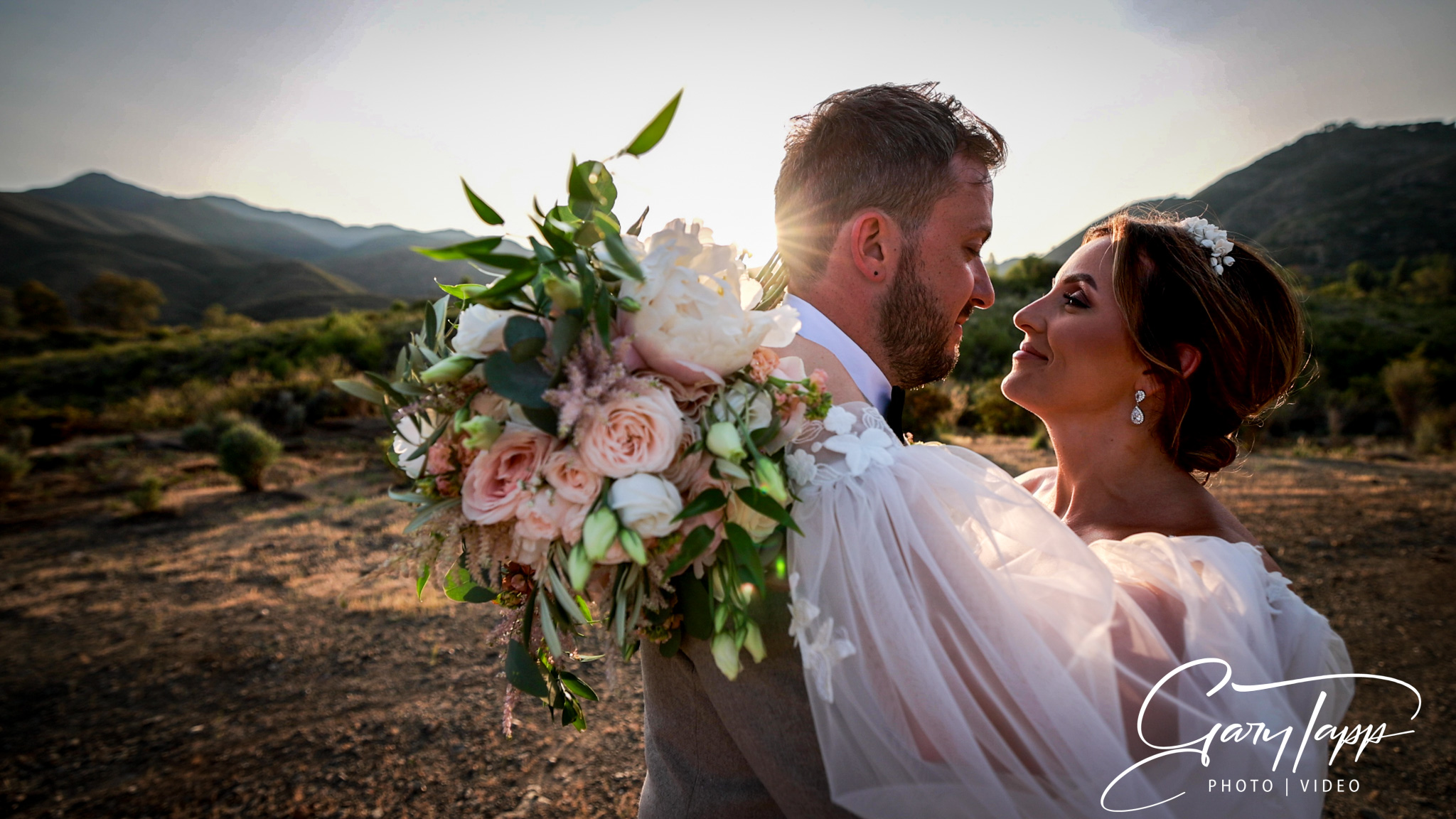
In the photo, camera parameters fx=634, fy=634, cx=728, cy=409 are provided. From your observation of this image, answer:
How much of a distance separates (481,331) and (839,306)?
3.68ft

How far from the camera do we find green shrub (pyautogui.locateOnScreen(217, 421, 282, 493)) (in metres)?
11.3

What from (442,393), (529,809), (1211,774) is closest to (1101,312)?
(1211,774)

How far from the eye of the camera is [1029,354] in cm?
265

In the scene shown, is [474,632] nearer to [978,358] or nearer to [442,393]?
[442,393]

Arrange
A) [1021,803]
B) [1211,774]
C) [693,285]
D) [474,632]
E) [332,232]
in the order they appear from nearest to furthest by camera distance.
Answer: [693,285] → [1021,803] → [1211,774] → [474,632] → [332,232]

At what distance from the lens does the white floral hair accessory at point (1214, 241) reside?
2385 mm

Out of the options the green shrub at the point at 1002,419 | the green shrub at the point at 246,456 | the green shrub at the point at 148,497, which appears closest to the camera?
the green shrub at the point at 148,497

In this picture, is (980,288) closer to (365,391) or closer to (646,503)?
(646,503)

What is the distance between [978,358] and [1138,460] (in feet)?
72.3

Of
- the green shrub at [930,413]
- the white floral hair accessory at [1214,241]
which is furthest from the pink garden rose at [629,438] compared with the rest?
the green shrub at [930,413]

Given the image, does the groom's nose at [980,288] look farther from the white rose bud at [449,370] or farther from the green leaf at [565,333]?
the white rose bud at [449,370]

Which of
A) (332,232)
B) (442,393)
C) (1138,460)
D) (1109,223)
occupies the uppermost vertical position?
(332,232)

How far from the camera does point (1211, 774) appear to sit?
154cm

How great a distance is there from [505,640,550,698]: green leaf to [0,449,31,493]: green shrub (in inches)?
601
